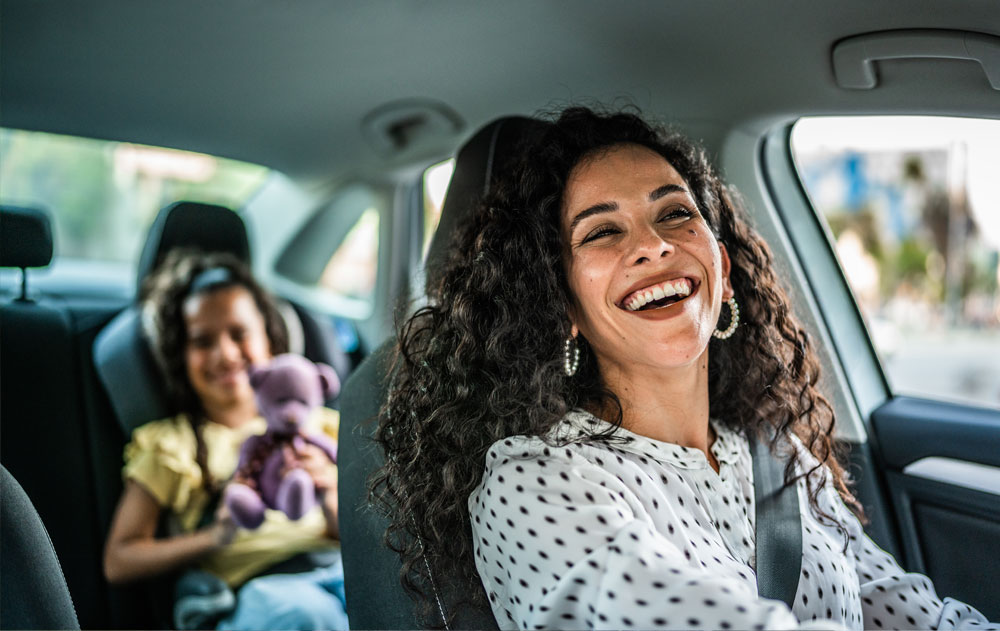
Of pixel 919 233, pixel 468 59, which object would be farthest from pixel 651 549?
pixel 919 233

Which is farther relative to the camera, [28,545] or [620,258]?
[620,258]

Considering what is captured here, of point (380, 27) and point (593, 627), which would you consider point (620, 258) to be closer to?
point (593, 627)

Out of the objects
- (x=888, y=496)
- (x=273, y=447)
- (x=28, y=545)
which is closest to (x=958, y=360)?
(x=888, y=496)

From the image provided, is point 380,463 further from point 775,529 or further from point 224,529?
point 224,529

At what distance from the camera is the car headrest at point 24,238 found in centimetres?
186

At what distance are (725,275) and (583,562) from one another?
86 centimetres

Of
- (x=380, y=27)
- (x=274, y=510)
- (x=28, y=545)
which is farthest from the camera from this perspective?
(x=274, y=510)

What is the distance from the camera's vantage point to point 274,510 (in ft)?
7.82

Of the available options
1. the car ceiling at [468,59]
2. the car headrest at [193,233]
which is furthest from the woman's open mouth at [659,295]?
the car headrest at [193,233]

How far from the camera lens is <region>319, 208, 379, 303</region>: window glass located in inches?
134

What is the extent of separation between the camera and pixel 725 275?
70.2 inches

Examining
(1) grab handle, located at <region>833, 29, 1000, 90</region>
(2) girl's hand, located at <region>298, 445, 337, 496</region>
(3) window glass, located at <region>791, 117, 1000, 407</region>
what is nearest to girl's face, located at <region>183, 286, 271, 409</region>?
(2) girl's hand, located at <region>298, 445, 337, 496</region>

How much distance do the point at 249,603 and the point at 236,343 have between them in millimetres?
878

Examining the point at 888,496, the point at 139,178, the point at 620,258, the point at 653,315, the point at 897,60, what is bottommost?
the point at 888,496
